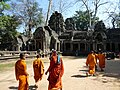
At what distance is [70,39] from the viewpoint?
54062 mm

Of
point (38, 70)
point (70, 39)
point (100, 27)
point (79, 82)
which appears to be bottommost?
point (79, 82)

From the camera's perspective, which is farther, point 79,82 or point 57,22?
point 57,22

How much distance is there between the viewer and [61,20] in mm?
57156

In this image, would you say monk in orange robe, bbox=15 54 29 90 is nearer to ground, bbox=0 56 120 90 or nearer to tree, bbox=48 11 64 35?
ground, bbox=0 56 120 90

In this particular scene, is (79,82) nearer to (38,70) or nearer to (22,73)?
(38,70)

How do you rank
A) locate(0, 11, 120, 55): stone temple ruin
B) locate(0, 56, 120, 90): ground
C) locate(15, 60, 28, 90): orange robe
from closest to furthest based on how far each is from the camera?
locate(15, 60, 28, 90): orange robe → locate(0, 56, 120, 90): ground → locate(0, 11, 120, 55): stone temple ruin

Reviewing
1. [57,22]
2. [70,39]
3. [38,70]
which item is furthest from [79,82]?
[57,22]

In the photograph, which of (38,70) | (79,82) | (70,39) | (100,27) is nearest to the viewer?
(38,70)

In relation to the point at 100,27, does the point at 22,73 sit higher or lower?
lower

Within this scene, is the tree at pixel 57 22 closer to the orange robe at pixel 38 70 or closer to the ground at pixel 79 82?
the ground at pixel 79 82

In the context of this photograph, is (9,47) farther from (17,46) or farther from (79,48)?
(79,48)

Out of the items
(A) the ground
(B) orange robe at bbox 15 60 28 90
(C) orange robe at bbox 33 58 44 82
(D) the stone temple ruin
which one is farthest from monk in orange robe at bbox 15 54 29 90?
(D) the stone temple ruin

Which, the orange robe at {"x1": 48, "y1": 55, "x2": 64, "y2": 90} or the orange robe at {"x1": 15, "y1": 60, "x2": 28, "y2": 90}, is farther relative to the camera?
the orange robe at {"x1": 15, "y1": 60, "x2": 28, "y2": 90}

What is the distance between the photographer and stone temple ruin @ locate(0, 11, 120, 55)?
50094mm
